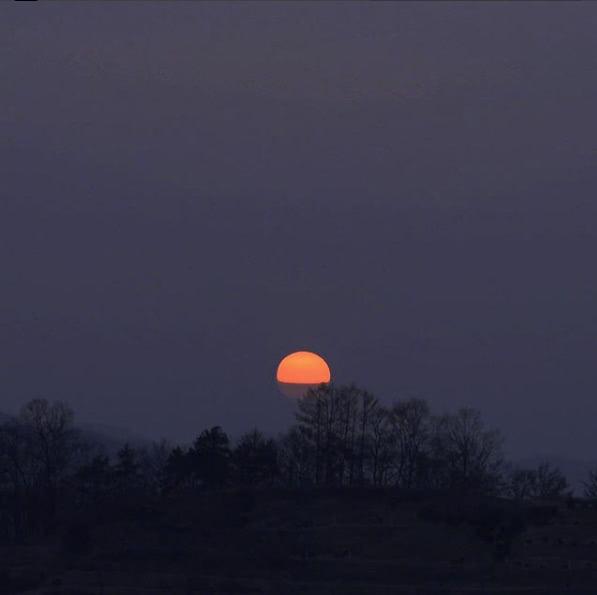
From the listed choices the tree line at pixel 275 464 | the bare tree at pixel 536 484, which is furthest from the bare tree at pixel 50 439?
the bare tree at pixel 536 484

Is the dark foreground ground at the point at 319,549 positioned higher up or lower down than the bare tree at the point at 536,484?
lower down

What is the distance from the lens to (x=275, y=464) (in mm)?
79500

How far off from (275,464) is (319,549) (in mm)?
22367

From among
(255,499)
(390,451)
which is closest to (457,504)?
(255,499)

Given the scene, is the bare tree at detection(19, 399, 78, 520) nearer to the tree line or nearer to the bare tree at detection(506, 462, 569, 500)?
the tree line

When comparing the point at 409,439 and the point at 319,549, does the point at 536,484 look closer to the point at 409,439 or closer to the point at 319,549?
the point at 409,439

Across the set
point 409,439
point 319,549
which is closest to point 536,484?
point 409,439

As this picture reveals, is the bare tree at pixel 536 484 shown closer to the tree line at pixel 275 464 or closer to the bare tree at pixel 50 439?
the tree line at pixel 275 464

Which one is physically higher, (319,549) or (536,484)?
(536,484)

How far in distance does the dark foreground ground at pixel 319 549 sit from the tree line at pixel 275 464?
223 inches

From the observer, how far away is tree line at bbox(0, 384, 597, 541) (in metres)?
74.8

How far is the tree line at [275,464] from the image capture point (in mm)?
74750

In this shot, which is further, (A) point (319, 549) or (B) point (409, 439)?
(B) point (409, 439)

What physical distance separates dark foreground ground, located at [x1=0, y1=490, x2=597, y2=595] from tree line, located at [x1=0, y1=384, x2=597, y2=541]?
567 cm
